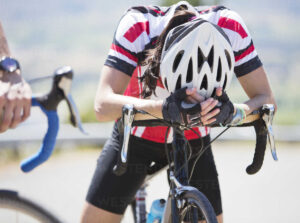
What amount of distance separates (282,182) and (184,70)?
4973 millimetres

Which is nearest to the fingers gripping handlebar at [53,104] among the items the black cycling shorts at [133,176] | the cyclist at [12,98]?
the cyclist at [12,98]

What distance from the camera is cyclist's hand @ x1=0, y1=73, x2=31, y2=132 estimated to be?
1.97 metres

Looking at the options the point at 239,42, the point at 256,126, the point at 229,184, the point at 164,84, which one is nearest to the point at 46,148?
the point at 164,84

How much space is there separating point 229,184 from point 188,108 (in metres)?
4.84

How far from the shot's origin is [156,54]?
257cm

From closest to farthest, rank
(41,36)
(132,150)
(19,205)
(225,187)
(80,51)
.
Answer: (19,205) < (132,150) < (225,187) < (41,36) < (80,51)

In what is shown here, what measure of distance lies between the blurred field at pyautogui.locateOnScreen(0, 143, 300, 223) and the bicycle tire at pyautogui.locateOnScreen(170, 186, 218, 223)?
2.57 metres

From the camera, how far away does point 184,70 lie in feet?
7.47

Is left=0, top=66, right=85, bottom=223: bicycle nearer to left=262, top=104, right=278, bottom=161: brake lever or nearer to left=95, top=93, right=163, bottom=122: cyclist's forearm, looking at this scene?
left=95, top=93, right=163, bottom=122: cyclist's forearm

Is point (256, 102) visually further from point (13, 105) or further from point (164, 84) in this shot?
point (13, 105)

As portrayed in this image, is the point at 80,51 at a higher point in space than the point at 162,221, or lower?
lower

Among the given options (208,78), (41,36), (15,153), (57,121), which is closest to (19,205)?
(57,121)

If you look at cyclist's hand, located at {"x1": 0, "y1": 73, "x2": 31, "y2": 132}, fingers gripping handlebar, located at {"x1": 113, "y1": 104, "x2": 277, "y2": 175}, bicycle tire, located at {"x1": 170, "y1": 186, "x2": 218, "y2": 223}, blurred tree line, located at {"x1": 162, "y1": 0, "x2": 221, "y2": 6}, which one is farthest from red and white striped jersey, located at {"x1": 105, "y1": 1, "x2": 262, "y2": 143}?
blurred tree line, located at {"x1": 162, "y1": 0, "x2": 221, "y2": 6}

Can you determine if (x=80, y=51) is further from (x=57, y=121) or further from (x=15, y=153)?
(x=57, y=121)
